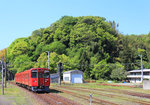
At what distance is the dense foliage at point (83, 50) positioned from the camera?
213 feet

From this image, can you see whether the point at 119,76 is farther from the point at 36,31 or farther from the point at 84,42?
the point at 36,31

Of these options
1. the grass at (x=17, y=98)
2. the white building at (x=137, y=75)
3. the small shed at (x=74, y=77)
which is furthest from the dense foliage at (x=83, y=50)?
the grass at (x=17, y=98)

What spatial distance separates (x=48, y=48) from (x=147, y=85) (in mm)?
50195

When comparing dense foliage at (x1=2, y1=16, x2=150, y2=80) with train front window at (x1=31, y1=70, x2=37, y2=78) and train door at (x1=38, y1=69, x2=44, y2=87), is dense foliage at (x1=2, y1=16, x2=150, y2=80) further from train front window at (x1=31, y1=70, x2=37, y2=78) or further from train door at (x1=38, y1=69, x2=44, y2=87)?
train front window at (x1=31, y1=70, x2=37, y2=78)

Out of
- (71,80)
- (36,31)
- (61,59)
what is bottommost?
(71,80)

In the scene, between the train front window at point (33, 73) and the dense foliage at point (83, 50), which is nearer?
the train front window at point (33, 73)

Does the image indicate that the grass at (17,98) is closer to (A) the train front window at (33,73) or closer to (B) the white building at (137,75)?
(A) the train front window at (33,73)

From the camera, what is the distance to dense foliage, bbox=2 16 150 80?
6503cm

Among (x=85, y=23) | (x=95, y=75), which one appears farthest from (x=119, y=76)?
(x=85, y=23)

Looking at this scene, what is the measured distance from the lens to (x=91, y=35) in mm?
72375

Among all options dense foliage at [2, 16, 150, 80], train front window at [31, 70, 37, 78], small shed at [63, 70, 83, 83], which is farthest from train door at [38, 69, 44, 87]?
dense foliage at [2, 16, 150, 80]

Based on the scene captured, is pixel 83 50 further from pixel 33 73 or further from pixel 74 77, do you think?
pixel 33 73

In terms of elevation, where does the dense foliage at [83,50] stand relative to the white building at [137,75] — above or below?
above

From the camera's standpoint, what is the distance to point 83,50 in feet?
229
